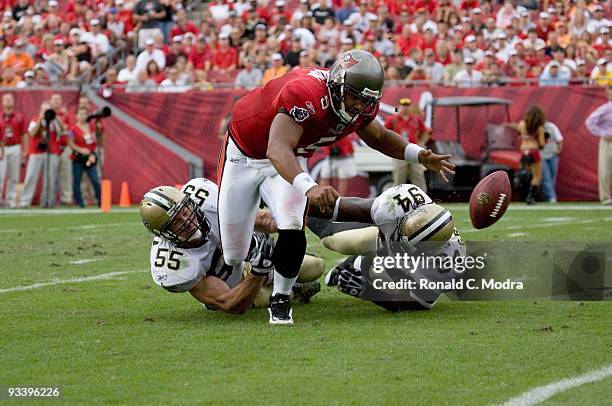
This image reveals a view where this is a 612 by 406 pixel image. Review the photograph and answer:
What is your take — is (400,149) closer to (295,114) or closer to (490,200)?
(490,200)

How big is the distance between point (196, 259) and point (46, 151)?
10.9 metres

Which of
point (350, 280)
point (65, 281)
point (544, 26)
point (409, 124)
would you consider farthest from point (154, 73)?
point (350, 280)

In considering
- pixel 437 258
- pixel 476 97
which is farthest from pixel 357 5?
pixel 437 258

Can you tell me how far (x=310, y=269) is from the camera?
687cm

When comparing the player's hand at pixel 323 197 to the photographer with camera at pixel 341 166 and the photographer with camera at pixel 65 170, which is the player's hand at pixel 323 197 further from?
the photographer with camera at pixel 65 170

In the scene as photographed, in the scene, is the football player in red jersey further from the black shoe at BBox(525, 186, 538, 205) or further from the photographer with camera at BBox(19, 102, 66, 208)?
the photographer with camera at BBox(19, 102, 66, 208)

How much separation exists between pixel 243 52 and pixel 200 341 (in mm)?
13247

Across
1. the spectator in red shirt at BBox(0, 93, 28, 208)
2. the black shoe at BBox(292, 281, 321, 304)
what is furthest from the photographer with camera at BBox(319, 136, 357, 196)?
the black shoe at BBox(292, 281, 321, 304)

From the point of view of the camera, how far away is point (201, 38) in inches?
760

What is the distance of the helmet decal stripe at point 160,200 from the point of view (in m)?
6.27

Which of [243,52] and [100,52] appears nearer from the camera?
[243,52]

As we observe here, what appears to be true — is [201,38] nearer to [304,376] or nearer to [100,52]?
[100,52]

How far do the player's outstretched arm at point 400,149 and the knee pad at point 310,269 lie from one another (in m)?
0.76

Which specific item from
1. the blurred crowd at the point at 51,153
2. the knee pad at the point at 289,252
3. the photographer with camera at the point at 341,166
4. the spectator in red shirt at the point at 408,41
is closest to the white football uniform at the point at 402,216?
the knee pad at the point at 289,252
